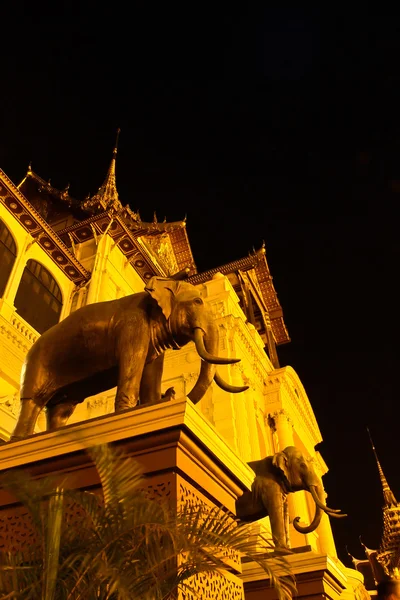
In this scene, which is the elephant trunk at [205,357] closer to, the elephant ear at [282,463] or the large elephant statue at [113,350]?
the large elephant statue at [113,350]

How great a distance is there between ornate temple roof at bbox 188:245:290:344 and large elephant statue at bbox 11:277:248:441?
22035 millimetres

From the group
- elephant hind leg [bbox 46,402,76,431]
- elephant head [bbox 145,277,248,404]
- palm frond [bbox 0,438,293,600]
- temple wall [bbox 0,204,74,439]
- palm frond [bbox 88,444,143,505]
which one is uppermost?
temple wall [bbox 0,204,74,439]

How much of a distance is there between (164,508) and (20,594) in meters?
0.67

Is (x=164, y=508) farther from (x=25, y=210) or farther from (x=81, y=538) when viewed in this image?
(x=25, y=210)

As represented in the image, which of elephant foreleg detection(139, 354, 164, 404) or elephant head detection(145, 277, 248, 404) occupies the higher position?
elephant head detection(145, 277, 248, 404)

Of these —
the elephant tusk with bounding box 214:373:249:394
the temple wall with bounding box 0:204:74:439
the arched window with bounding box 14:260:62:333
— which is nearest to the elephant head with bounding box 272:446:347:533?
the elephant tusk with bounding box 214:373:249:394

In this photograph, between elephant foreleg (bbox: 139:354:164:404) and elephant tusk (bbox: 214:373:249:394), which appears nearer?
elephant tusk (bbox: 214:373:249:394)

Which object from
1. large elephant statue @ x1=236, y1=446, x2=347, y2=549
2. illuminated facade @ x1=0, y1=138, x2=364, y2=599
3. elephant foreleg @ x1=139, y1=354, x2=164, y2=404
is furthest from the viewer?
illuminated facade @ x1=0, y1=138, x2=364, y2=599

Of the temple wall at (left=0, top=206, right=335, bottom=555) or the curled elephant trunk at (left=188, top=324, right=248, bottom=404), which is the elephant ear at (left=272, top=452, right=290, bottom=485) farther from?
the temple wall at (left=0, top=206, right=335, bottom=555)

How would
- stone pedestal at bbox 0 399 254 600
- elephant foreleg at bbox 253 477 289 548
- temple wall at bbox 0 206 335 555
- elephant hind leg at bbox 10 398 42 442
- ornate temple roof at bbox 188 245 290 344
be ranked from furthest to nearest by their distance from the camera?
ornate temple roof at bbox 188 245 290 344 < temple wall at bbox 0 206 335 555 < elephant foreleg at bbox 253 477 289 548 < elephant hind leg at bbox 10 398 42 442 < stone pedestal at bbox 0 399 254 600

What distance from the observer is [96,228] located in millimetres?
21188

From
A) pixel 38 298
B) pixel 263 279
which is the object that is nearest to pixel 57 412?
pixel 38 298

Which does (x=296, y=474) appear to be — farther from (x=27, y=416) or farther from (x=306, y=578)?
(x=27, y=416)

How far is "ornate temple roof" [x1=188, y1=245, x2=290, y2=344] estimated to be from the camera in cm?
2853
